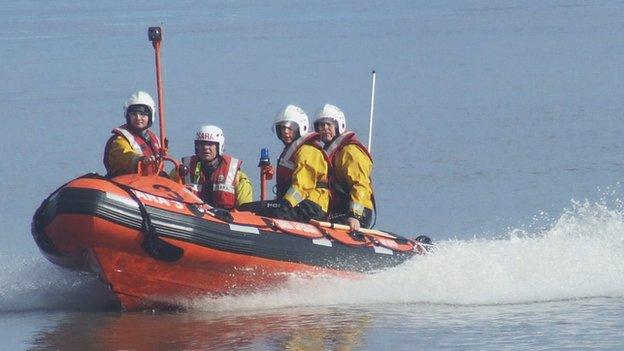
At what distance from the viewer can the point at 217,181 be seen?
921 cm

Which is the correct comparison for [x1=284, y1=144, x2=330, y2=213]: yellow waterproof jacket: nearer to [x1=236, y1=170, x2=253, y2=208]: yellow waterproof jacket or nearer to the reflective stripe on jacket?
the reflective stripe on jacket

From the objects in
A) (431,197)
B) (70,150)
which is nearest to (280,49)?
(70,150)

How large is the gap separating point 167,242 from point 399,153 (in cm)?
768

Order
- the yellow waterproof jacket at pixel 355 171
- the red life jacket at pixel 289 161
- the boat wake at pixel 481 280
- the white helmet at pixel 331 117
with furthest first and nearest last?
the white helmet at pixel 331 117, the yellow waterproof jacket at pixel 355 171, the red life jacket at pixel 289 161, the boat wake at pixel 481 280

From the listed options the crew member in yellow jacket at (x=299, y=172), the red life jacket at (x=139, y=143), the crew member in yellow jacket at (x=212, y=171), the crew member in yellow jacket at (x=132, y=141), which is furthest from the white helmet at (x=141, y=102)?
the crew member in yellow jacket at (x=299, y=172)

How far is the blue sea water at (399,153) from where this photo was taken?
8.59 m

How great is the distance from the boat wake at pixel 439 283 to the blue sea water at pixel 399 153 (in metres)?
0.02

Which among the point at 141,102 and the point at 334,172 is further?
the point at 334,172

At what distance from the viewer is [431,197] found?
13.4m

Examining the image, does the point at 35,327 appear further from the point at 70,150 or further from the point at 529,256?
the point at 70,150

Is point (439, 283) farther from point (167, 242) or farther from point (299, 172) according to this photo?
point (167, 242)

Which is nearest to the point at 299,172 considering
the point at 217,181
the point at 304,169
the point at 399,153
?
the point at 304,169

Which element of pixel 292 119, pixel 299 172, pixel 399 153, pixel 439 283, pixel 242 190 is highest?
pixel 399 153

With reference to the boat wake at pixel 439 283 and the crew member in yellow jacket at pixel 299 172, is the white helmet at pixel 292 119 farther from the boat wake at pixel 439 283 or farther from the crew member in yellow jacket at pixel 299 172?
the boat wake at pixel 439 283
